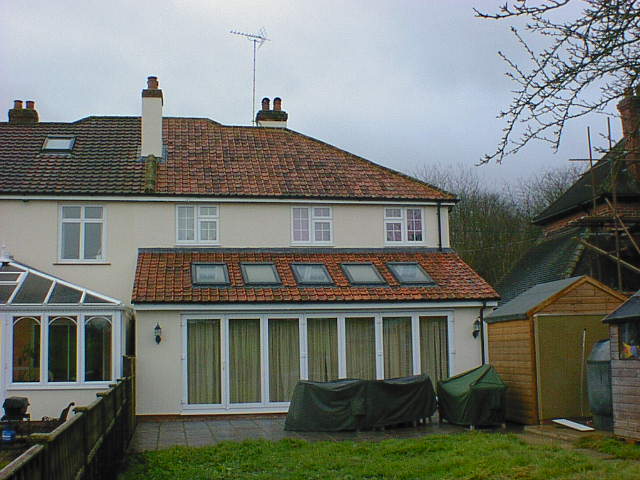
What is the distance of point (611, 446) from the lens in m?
12.6

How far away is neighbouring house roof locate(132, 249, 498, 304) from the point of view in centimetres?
2048

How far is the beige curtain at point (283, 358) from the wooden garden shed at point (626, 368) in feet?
30.1

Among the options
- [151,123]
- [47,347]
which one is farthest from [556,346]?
[151,123]

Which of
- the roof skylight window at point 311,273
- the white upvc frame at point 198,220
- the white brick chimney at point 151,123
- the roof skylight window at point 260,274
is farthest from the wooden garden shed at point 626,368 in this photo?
the white brick chimney at point 151,123

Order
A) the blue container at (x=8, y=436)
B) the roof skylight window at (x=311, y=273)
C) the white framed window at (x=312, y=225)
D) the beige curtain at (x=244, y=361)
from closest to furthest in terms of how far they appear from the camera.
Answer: the blue container at (x=8, y=436) < the beige curtain at (x=244, y=361) < the roof skylight window at (x=311, y=273) < the white framed window at (x=312, y=225)

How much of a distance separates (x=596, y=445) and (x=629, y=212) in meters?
15.7

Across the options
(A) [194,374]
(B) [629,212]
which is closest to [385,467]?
(A) [194,374]

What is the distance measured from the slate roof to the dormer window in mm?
13752

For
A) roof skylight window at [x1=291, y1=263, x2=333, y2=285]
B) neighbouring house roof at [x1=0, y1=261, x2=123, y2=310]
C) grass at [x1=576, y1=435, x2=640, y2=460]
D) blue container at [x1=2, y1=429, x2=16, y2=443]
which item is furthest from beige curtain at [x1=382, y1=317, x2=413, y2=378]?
blue container at [x1=2, y1=429, x2=16, y2=443]

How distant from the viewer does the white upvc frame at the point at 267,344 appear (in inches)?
802

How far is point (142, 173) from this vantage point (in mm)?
23766

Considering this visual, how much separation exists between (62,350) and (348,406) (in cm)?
712

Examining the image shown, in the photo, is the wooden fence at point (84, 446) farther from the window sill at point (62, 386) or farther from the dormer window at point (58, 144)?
the dormer window at point (58, 144)

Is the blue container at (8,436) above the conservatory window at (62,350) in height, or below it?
below
